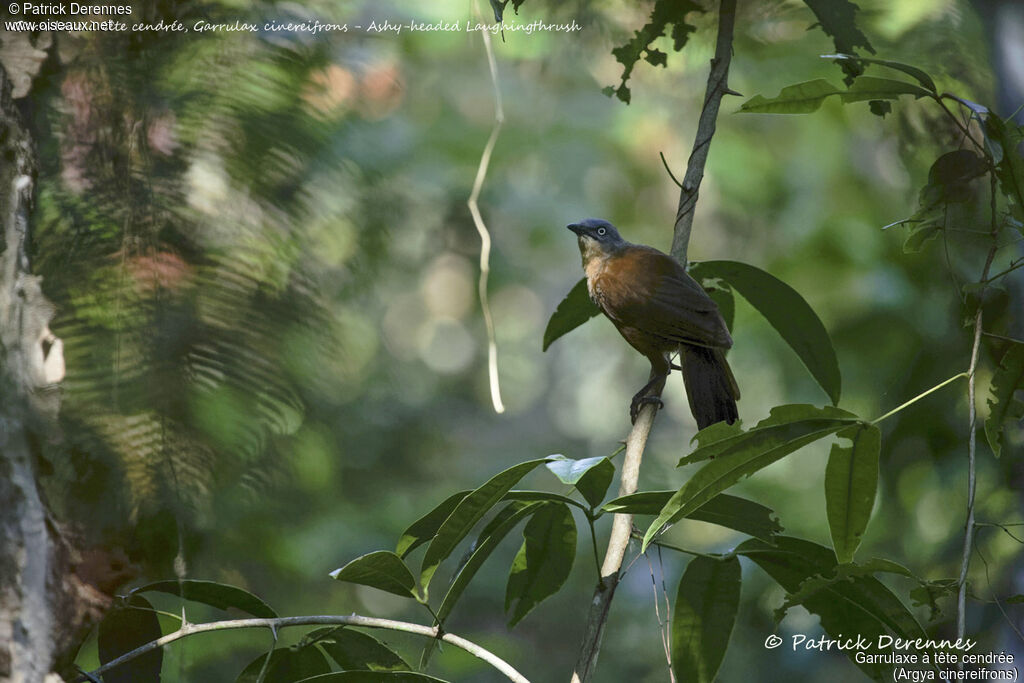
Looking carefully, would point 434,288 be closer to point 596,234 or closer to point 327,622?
point 596,234

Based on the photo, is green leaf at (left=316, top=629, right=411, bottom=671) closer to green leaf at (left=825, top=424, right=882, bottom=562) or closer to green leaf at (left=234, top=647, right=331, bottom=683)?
green leaf at (left=234, top=647, right=331, bottom=683)

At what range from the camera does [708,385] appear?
1.00 metres

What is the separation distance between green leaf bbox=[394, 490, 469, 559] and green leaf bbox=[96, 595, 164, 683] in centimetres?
23

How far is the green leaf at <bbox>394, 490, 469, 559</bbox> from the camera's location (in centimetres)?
73

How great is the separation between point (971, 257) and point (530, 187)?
162 cm

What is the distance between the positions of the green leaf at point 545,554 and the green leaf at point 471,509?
0.42 feet

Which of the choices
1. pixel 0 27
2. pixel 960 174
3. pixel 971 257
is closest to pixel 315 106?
pixel 0 27

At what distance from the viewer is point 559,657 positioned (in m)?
2.56

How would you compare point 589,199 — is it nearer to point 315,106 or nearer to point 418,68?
point 418,68

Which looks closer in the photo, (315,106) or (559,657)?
(315,106)

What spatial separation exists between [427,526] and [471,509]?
9 cm

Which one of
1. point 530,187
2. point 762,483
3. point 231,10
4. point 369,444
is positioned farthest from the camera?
point 530,187

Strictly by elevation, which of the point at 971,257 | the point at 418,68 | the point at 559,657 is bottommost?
the point at 559,657

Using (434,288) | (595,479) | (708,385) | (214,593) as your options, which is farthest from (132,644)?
(434,288)
